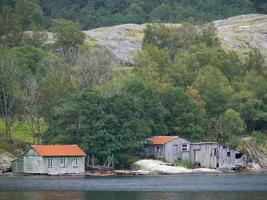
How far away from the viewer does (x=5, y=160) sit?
115312mm

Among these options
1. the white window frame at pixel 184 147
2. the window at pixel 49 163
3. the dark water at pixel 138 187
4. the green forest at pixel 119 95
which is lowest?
the dark water at pixel 138 187

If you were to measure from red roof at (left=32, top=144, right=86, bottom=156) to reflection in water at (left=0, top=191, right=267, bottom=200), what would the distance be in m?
25.7

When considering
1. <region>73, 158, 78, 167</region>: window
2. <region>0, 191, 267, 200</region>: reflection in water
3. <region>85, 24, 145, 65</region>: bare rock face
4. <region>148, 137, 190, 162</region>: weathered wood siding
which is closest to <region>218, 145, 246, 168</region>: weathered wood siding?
<region>148, 137, 190, 162</region>: weathered wood siding

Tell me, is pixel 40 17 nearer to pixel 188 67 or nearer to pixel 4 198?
pixel 188 67

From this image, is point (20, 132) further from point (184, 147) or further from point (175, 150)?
point (184, 147)

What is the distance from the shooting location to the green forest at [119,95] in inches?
4651

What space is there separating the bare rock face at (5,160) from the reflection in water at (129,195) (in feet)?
96.2

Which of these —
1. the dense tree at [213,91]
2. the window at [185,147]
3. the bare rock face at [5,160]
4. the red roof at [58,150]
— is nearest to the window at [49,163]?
the red roof at [58,150]

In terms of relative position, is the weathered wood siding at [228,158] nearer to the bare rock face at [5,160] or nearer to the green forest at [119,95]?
the green forest at [119,95]

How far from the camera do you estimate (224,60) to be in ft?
524

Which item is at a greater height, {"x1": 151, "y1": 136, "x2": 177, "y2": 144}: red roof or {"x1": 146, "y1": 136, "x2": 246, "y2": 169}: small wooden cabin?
{"x1": 151, "y1": 136, "x2": 177, "y2": 144}: red roof

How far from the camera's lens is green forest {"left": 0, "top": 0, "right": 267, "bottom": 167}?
Result: 11812 cm

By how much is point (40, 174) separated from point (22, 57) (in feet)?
130

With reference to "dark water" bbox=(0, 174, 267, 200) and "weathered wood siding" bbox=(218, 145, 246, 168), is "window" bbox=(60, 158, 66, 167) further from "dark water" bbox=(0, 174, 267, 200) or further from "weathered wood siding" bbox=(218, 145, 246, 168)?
"weathered wood siding" bbox=(218, 145, 246, 168)
